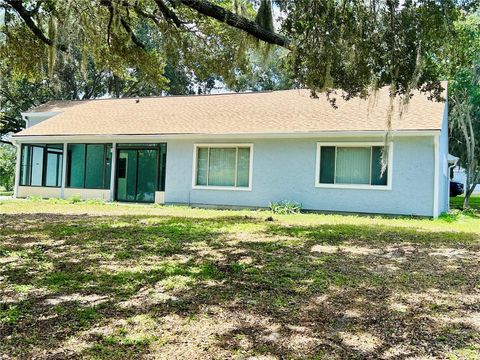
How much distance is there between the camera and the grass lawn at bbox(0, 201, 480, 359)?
120 inches

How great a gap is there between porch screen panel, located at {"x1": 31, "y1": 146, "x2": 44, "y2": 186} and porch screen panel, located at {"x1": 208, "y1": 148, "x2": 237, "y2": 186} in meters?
8.10

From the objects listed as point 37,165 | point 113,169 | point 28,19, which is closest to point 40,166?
point 37,165

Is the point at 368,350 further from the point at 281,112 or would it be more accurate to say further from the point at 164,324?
the point at 281,112

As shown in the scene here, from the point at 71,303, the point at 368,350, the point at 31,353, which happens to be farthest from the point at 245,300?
the point at 31,353

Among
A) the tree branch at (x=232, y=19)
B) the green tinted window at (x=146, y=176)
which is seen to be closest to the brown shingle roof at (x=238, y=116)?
the green tinted window at (x=146, y=176)

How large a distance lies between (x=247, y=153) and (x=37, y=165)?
961 centimetres

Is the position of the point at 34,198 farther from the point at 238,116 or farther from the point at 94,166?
the point at 238,116

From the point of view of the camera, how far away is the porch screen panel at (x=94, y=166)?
17.2 metres

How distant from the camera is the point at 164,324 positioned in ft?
11.1

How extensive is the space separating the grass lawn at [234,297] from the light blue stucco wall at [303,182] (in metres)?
5.26

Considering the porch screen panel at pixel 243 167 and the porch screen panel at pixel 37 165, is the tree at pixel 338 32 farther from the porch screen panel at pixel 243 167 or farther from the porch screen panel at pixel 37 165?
the porch screen panel at pixel 37 165

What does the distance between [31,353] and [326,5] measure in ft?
23.3

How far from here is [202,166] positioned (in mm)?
15109

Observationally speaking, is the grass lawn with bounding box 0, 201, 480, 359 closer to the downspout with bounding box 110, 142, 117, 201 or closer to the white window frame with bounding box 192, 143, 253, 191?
the white window frame with bounding box 192, 143, 253, 191
